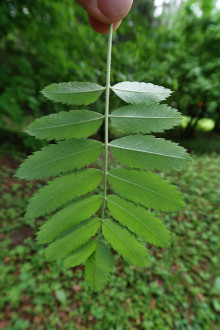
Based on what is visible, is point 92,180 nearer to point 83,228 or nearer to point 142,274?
point 83,228

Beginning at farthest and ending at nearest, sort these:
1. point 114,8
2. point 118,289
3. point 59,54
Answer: point 118,289, point 59,54, point 114,8

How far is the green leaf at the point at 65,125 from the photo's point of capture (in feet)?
1.91

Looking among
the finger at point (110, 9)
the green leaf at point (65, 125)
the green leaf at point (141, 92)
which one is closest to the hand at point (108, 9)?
the finger at point (110, 9)

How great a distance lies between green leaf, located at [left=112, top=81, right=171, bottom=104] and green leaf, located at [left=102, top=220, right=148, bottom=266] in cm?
40

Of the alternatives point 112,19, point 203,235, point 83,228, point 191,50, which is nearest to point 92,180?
point 83,228

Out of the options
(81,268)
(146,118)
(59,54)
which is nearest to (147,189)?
(146,118)

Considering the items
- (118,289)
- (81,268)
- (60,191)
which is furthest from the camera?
(81,268)

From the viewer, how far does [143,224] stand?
0.60 m

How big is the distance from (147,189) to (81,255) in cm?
28

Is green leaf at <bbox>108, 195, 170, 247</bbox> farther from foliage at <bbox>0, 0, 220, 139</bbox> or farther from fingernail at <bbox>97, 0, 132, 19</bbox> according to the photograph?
foliage at <bbox>0, 0, 220, 139</bbox>

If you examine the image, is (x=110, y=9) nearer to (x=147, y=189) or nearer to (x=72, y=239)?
(x=147, y=189)

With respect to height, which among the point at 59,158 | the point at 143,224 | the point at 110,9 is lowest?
the point at 143,224

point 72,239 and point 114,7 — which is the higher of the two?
point 114,7

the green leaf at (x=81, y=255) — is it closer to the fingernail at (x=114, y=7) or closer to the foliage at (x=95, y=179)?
the foliage at (x=95, y=179)
